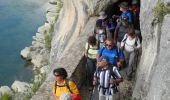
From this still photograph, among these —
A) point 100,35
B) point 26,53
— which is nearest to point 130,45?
point 100,35

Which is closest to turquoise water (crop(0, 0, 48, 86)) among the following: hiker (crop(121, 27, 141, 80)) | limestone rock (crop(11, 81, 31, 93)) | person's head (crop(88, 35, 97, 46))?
limestone rock (crop(11, 81, 31, 93))

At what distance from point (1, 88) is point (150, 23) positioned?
12.4 metres

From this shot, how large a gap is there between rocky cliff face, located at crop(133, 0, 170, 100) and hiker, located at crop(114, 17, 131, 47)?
92 centimetres

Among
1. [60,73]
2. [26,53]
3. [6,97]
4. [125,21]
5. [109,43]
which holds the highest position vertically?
[125,21]

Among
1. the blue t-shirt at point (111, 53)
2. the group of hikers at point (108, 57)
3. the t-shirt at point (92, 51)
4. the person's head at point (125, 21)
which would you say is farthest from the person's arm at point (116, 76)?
the person's head at point (125, 21)

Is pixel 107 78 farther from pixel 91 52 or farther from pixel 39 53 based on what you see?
pixel 39 53

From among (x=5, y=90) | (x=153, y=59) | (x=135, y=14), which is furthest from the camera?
(x=5, y=90)

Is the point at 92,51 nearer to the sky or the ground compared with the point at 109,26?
nearer to the ground

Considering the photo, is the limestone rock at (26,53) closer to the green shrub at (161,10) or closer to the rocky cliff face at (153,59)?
the rocky cliff face at (153,59)

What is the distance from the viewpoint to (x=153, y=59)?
11.1 metres

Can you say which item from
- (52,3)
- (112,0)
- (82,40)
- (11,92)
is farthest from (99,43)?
(52,3)

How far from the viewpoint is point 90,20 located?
17.5m

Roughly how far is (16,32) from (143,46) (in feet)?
60.0

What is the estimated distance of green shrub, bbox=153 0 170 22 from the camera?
11.1 meters
